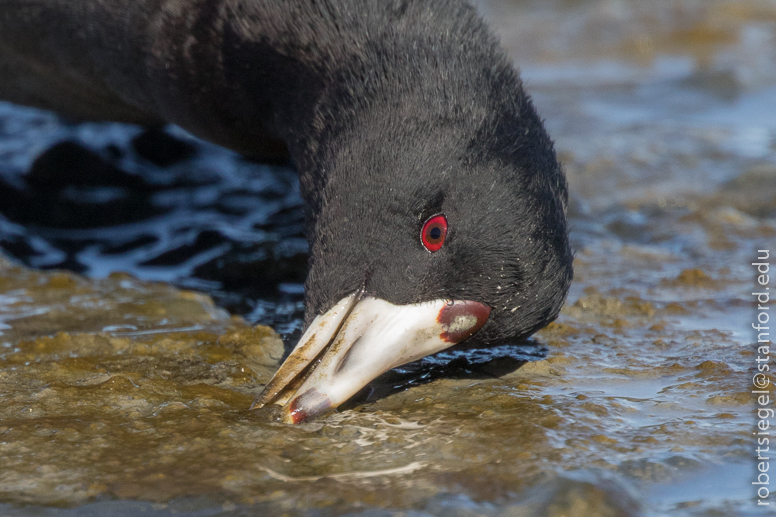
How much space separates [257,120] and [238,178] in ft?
5.43

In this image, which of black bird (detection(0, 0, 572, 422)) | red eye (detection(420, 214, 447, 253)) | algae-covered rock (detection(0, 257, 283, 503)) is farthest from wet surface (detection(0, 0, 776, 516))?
red eye (detection(420, 214, 447, 253))

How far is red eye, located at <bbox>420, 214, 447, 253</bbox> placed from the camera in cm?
244

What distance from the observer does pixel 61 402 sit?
2.35 metres

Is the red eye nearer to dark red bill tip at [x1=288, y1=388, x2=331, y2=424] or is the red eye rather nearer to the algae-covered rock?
dark red bill tip at [x1=288, y1=388, x2=331, y2=424]

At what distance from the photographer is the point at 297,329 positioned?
122 inches

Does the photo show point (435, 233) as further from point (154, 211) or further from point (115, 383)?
point (154, 211)

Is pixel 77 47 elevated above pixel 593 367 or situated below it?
above

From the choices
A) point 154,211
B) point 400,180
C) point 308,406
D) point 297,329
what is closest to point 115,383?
point 308,406

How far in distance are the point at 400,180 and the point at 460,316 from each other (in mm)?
411

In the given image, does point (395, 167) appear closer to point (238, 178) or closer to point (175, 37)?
point (175, 37)

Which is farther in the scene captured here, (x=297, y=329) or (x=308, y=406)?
(x=297, y=329)

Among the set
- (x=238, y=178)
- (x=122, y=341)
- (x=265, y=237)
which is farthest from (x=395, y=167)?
(x=238, y=178)

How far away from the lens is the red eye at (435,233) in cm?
244

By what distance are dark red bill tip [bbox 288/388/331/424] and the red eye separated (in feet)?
1.64
